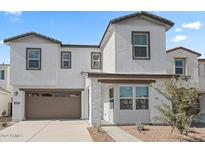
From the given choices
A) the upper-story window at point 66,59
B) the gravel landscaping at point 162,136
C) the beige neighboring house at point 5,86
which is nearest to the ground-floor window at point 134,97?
the gravel landscaping at point 162,136

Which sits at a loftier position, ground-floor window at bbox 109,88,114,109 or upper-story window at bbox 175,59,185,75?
upper-story window at bbox 175,59,185,75

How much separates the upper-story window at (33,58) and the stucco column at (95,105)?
707 centimetres

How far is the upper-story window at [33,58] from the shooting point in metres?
22.7

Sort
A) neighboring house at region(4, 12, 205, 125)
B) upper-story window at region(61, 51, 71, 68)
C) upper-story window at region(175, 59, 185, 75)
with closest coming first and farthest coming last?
neighboring house at region(4, 12, 205, 125) → upper-story window at region(61, 51, 71, 68) → upper-story window at region(175, 59, 185, 75)

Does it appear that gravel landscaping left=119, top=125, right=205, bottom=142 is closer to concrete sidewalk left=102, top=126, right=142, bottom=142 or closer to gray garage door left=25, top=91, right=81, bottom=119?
concrete sidewalk left=102, top=126, right=142, bottom=142

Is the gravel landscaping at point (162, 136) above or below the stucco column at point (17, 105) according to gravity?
below

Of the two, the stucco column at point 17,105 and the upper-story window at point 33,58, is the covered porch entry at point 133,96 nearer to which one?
the upper-story window at point 33,58

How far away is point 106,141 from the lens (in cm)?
1215

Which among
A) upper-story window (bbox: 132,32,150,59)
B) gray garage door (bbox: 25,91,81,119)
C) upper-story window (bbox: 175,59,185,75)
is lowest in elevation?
gray garage door (bbox: 25,91,81,119)

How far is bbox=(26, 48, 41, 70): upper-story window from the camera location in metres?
22.7

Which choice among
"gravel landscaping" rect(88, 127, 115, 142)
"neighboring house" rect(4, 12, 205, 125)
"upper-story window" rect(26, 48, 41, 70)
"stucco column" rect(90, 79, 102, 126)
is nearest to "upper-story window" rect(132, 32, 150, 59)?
"neighboring house" rect(4, 12, 205, 125)

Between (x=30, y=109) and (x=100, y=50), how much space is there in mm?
7972

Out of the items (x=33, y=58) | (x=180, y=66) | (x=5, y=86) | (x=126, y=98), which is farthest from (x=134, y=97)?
(x=5, y=86)
